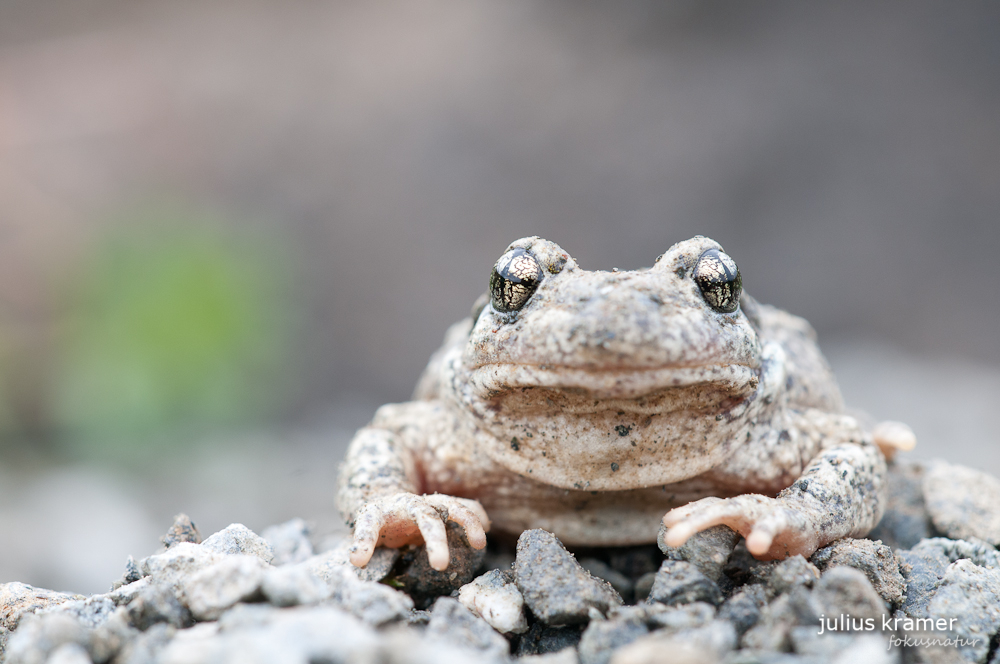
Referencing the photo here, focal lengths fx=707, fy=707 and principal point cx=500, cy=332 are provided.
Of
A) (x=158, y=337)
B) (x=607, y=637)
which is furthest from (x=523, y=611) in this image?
(x=158, y=337)

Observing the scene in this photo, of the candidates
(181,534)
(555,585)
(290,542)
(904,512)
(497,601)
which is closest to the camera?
→ (555,585)

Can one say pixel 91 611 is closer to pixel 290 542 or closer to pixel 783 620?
pixel 290 542

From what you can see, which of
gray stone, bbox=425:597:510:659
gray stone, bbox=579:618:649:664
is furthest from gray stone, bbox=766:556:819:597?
gray stone, bbox=425:597:510:659

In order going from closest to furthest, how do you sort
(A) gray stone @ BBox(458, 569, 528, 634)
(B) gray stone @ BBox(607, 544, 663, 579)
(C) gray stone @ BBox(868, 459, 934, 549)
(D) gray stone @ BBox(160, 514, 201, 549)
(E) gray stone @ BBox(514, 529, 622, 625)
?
(E) gray stone @ BBox(514, 529, 622, 625) → (A) gray stone @ BBox(458, 569, 528, 634) → (D) gray stone @ BBox(160, 514, 201, 549) → (B) gray stone @ BBox(607, 544, 663, 579) → (C) gray stone @ BBox(868, 459, 934, 549)

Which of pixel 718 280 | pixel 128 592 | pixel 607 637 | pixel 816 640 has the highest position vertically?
pixel 718 280

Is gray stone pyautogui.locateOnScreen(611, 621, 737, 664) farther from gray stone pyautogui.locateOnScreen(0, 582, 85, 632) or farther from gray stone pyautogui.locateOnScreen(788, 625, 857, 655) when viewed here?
gray stone pyautogui.locateOnScreen(0, 582, 85, 632)

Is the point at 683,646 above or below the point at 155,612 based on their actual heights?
below

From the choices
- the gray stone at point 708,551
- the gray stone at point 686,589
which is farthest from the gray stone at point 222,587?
the gray stone at point 708,551
